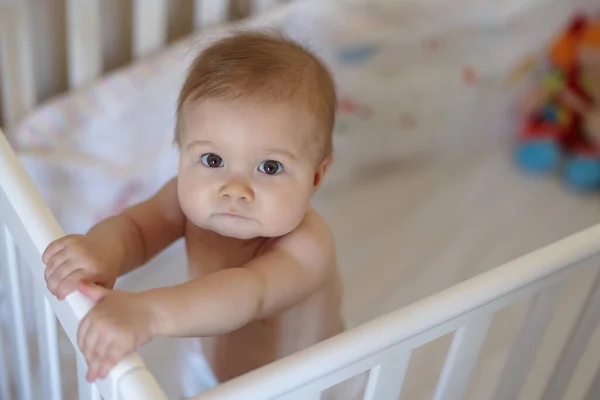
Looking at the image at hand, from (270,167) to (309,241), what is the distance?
98 mm

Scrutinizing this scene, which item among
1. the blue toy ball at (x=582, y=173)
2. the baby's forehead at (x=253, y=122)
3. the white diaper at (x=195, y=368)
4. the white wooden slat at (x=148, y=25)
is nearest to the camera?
the baby's forehead at (x=253, y=122)

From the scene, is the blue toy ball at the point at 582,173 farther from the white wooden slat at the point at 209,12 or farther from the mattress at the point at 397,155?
the white wooden slat at the point at 209,12

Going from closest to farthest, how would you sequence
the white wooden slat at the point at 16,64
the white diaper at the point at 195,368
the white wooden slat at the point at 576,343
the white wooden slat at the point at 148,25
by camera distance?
the white wooden slat at the point at 576,343
the white diaper at the point at 195,368
the white wooden slat at the point at 16,64
the white wooden slat at the point at 148,25

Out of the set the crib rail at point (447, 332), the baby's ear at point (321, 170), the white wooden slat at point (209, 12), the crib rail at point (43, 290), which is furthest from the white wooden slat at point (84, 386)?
the white wooden slat at point (209, 12)

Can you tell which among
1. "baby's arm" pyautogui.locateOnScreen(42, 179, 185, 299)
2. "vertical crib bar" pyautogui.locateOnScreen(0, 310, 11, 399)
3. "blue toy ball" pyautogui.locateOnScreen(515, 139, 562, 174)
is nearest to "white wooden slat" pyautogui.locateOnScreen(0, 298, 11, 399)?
"vertical crib bar" pyautogui.locateOnScreen(0, 310, 11, 399)

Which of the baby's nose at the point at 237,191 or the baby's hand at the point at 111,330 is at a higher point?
the baby's nose at the point at 237,191

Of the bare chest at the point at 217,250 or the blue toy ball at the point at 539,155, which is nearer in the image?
the bare chest at the point at 217,250

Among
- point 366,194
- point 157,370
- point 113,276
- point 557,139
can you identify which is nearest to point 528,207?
point 557,139

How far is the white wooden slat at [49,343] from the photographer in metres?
0.70

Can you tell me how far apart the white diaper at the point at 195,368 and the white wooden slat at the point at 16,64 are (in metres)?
0.43

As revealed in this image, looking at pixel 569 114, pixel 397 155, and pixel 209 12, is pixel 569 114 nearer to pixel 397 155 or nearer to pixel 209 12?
pixel 397 155

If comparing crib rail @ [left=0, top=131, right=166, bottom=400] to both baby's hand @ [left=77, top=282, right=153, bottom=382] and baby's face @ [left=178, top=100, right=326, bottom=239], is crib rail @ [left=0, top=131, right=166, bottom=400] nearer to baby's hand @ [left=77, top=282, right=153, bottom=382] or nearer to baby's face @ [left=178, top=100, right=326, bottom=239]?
baby's hand @ [left=77, top=282, right=153, bottom=382]

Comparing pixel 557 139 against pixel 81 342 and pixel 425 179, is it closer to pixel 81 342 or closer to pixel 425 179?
pixel 425 179

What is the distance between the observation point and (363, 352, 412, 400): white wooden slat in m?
0.65
